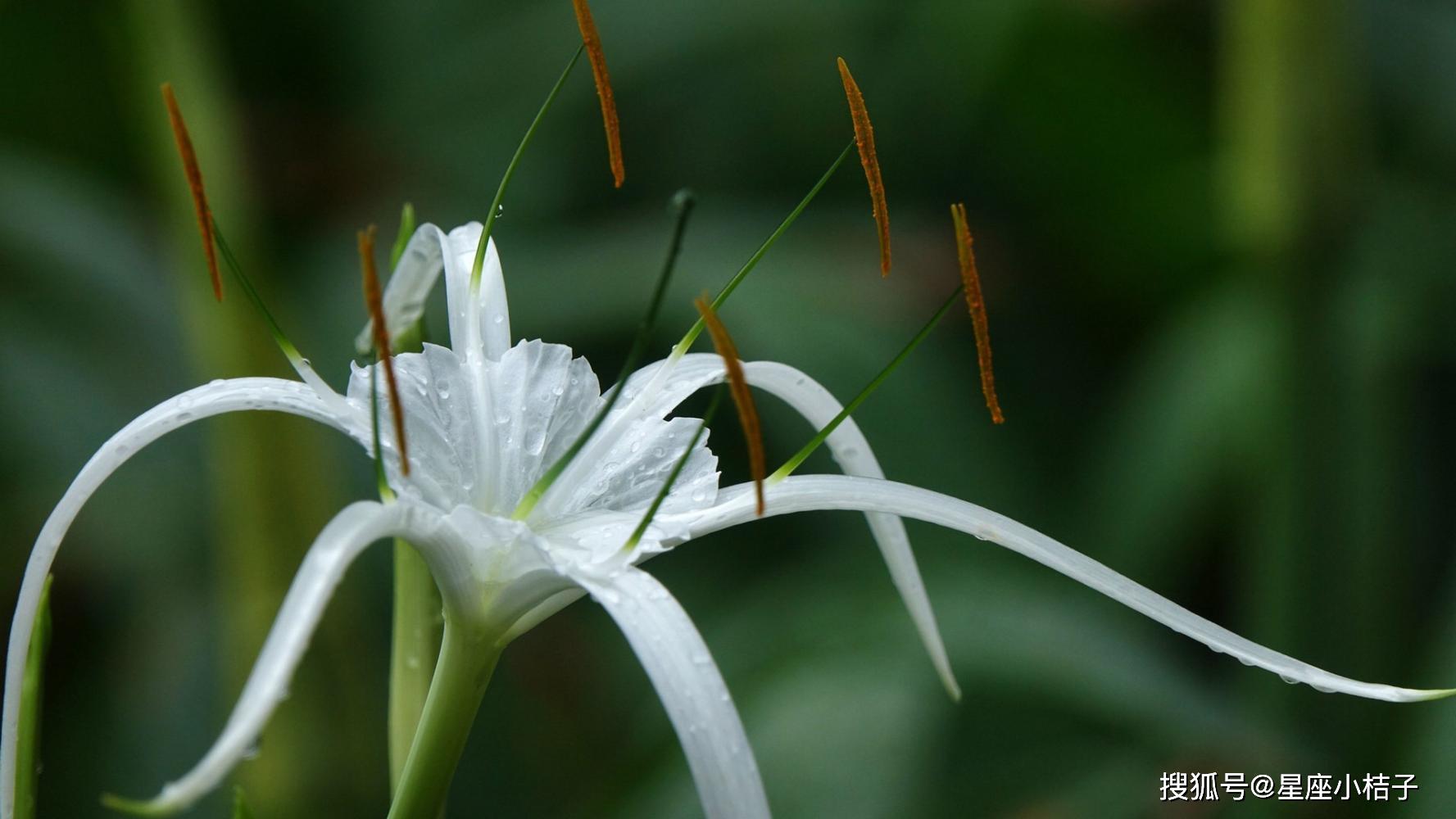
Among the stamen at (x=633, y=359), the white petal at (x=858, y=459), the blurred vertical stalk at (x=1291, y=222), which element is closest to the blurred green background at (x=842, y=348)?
the blurred vertical stalk at (x=1291, y=222)

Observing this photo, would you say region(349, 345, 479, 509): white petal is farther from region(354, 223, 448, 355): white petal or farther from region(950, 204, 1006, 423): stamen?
region(950, 204, 1006, 423): stamen

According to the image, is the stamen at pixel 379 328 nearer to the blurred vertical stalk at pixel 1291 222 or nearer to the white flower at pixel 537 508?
the white flower at pixel 537 508

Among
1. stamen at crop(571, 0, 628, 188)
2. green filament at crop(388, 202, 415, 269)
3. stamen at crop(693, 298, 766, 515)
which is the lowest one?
stamen at crop(693, 298, 766, 515)

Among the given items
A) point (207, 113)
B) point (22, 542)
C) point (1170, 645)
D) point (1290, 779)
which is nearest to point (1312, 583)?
point (1290, 779)

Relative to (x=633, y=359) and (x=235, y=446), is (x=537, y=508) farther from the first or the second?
(x=235, y=446)

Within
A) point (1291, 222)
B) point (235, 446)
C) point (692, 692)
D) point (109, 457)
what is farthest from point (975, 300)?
point (235, 446)

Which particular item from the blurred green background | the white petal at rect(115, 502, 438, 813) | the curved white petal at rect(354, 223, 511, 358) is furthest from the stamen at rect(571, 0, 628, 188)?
the blurred green background

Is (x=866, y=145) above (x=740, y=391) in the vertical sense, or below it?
above
